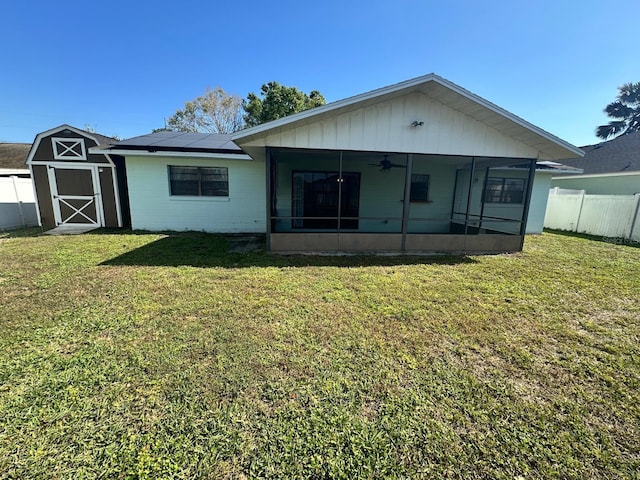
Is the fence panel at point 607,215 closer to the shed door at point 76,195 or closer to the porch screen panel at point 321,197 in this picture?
the porch screen panel at point 321,197

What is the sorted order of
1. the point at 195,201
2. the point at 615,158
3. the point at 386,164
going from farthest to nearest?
the point at 615,158 → the point at 195,201 → the point at 386,164

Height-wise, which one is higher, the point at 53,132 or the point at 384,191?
the point at 53,132

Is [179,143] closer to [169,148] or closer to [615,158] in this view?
[169,148]

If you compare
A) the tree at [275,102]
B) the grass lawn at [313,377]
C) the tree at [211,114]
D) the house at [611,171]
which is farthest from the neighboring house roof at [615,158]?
the tree at [211,114]

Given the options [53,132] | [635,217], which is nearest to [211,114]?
[53,132]

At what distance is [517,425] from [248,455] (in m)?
1.97

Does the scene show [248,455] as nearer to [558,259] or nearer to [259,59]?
[558,259]

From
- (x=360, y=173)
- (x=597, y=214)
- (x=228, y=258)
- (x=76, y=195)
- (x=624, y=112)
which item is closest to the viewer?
(x=228, y=258)

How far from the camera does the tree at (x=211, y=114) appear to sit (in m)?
28.9

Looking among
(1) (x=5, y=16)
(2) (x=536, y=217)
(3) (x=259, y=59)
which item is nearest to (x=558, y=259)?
(2) (x=536, y=217)

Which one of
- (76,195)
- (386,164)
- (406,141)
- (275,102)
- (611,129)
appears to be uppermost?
(275,102)

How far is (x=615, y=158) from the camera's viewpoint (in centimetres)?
1480

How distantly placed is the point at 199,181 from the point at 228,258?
4.36 meters

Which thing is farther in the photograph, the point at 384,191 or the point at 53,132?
the point at 384,191
